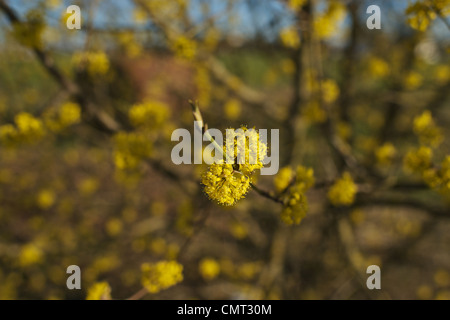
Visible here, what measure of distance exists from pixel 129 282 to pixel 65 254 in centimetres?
113

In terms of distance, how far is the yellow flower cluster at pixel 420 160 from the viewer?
1.69 metres

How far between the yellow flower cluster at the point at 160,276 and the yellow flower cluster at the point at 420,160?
1.67 metres

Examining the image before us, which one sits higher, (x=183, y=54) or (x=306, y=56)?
(x=306, y=56)

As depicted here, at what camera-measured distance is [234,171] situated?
114cm

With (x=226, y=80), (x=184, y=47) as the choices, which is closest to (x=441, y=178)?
(x=184, y=47)

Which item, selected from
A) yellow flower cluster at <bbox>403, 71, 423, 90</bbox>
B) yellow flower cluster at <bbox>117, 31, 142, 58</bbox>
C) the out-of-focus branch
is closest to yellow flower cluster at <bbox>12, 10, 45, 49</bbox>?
the out-of-focus branch

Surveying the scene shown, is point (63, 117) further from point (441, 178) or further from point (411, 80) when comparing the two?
point (411, 80)

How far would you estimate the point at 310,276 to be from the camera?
4.34 meters

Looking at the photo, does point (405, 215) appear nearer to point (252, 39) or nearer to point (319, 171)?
point (319, 171)

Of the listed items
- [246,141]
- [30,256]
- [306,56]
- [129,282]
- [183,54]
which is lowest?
[129,282]

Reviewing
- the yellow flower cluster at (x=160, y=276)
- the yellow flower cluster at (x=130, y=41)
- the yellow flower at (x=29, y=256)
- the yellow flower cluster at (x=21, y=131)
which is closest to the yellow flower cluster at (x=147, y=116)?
the yellow flower cluster at (x=21, y=131)

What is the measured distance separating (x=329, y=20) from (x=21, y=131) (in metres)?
3.11

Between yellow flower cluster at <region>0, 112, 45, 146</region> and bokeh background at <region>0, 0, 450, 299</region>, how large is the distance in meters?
0.01
